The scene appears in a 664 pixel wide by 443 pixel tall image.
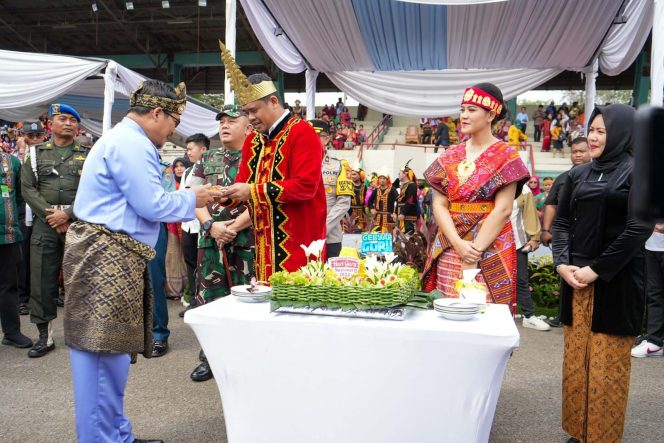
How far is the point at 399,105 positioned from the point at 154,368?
5.04m

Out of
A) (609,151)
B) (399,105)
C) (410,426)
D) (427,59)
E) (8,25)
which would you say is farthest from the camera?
(8,25)

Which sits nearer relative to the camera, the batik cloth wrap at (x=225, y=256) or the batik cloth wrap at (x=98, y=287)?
the batik cloth wrap at (x=98, y=287)

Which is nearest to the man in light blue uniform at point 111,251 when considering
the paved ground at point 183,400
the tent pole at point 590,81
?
the paved ground at point 183,400

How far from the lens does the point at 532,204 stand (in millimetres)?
5602

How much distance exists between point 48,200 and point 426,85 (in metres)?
5.02

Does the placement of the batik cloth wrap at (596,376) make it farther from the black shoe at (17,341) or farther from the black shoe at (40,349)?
the black shoe at (17,341)

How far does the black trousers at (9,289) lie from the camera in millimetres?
4387

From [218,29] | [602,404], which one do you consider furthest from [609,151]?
[218,29]

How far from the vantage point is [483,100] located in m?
2.62

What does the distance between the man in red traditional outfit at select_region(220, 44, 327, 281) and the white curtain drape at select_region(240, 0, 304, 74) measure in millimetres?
3144

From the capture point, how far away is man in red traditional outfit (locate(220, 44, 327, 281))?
2.72m

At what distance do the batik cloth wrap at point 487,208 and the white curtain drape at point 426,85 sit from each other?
4.74 m

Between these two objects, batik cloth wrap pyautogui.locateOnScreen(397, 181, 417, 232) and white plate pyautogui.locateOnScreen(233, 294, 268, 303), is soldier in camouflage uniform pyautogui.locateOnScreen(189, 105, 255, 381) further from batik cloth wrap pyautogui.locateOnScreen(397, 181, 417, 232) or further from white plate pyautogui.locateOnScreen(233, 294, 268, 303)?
batik cloth wrap pyautogui.locateOnScreen(397, 181, 417, 232)

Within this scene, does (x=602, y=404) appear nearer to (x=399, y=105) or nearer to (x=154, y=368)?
(x=154, y=368)
